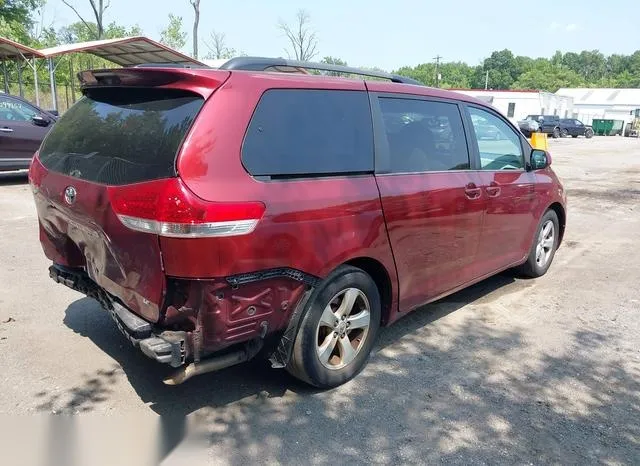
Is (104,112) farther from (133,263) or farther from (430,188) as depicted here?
(430,188)

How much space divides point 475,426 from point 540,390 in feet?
2.20

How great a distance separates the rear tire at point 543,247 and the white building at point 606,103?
7474 centimetres

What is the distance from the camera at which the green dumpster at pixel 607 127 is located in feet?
180

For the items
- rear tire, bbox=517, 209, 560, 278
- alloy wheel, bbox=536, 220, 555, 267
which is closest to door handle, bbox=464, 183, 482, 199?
rear tire, bbox=517, 209, 560, 278

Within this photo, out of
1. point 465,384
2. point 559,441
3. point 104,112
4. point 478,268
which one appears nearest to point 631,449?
point 559,441

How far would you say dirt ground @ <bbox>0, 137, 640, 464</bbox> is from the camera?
292cm

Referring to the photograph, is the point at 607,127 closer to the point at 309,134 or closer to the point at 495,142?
the point at 495,142

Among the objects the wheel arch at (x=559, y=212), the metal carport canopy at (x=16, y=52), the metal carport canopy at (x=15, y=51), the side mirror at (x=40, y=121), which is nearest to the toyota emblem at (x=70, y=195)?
the wheel arch at (x=559, y=212)

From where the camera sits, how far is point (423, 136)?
3.94 meters

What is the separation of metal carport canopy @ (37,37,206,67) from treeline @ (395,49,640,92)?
9916 cm

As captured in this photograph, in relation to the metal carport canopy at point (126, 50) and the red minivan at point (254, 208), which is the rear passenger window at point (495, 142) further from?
the metal carport canopy at point (126, 50)

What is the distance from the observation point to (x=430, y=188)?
12.6 ft

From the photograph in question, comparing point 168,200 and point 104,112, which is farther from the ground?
point 104,112

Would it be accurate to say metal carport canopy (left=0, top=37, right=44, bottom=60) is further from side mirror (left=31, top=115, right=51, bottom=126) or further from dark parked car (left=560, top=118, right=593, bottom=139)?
dark parked car (left=560, top=118, right=593, bottom=139)
